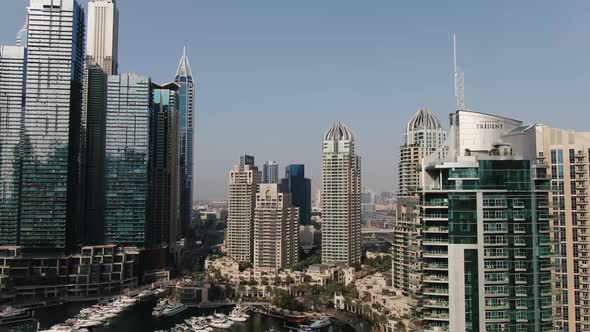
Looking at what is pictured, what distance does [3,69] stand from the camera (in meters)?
22.5

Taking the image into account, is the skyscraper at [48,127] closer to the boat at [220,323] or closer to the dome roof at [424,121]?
the boat at [220,323]

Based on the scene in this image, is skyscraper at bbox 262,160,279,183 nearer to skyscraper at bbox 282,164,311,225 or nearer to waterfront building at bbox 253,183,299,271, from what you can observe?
skyscraper at bbox 282,164,311,225

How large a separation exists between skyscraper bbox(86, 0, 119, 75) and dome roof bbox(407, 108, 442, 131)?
57.0 feet

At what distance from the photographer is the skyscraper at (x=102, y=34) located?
28.4 m

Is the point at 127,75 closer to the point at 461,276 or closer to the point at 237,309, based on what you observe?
the point at 237,309

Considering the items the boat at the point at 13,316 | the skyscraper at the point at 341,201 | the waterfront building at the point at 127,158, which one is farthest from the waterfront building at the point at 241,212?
the boat at the point at 13,316

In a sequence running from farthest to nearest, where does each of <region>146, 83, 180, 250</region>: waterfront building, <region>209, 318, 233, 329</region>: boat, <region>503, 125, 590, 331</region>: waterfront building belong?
<region>146, 83, 180, 250</region>: waterfront building
<region>209, 318, 233, 329</region>: boat
<region>503, 125, 590, 331</region>: waterfront building

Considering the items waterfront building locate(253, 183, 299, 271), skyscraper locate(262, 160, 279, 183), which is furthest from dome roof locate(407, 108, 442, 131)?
skyscraper locate(262, 160, 279, 183)

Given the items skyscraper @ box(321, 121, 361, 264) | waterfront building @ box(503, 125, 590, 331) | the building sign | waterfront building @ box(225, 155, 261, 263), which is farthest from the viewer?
waterfront building @ box(225, 155, 261, 263)

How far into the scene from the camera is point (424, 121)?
23375 mm

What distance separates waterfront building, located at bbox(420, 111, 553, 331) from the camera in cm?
728

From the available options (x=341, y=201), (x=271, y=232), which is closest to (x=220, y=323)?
(x=271, y=232)

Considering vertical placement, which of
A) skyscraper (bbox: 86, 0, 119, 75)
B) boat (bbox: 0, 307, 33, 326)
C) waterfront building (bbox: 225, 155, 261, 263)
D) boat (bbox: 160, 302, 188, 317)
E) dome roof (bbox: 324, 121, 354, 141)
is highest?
skyscraper (bbox: 86, 0, 119, 75)

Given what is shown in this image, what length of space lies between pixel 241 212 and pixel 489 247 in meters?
22.1
